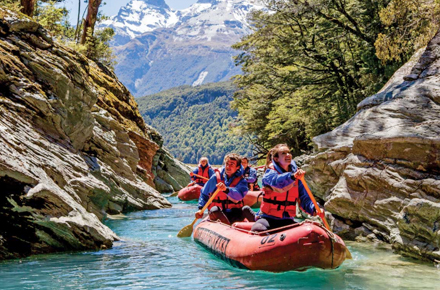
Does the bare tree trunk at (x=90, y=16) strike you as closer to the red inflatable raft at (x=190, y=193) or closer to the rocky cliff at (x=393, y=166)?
the red inflatable raft at (x=190, y=193)

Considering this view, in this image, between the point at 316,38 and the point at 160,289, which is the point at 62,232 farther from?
the point at 316,38

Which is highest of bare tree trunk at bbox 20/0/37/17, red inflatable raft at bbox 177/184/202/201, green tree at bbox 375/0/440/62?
bare tree trunk at bbox 20/0/37/17

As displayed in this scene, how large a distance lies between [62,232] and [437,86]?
894cm

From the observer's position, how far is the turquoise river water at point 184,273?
6598 millimetres

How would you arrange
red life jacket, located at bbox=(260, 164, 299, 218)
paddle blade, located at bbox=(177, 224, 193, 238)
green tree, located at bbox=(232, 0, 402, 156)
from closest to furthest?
red life jacket, located at bbox=(260, 164, 299, 218), paddle blade, located at bbox=(177, 224, 193, 238), green tree, located at bbox=(232, 0, 402, 156)

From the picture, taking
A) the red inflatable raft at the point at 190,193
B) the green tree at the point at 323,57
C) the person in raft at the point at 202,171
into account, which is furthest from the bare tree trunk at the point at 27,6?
the green tree at the point at 323,57

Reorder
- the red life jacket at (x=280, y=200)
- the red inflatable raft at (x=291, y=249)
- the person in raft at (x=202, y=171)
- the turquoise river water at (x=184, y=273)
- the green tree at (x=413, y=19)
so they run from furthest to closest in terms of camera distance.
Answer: the person in raft at (x=202, y=171), the green tree at (x=413, y=19), the red life jacket at (x=280, y=200), the red inflatable raft at (x=291, y=249), the turquoise river water at (x=184, y=273)

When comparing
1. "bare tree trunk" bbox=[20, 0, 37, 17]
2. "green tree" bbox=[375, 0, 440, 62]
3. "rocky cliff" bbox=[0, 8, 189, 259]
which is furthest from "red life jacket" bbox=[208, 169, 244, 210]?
"bare tree trunk" bbox=[20, 0, 37, 17]

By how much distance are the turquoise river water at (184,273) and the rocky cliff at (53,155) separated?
18.7 inches

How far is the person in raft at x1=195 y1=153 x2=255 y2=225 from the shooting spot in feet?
32.7

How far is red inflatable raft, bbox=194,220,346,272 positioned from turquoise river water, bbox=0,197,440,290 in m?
0.19

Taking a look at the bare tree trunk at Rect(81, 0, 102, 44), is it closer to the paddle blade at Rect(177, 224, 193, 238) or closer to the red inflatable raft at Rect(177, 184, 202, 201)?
→ the red inflatable raft at Rect(177, 184, 202, 201)

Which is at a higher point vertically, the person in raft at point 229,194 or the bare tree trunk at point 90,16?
the bare tree trunk at point 90,16

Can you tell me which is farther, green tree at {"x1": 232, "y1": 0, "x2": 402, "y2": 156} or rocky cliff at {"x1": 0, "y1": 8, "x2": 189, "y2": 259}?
green tree at {"x1": 232, "y1": 0, "x2": 402, "y2": 156}
